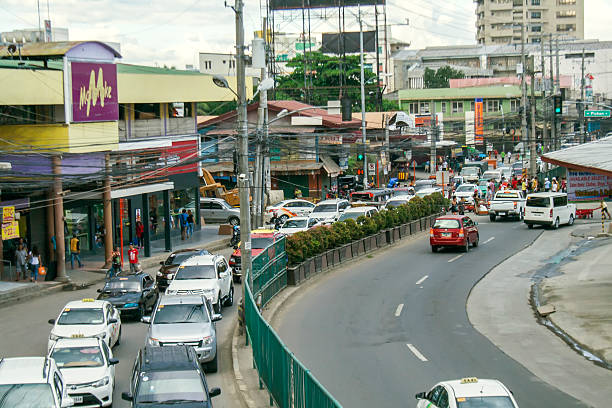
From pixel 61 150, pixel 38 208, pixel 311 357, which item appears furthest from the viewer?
pixel 38 208

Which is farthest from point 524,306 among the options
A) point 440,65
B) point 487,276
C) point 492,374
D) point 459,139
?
point 440,65

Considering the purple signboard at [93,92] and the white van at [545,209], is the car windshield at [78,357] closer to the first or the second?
the purple signboard at [93,92]

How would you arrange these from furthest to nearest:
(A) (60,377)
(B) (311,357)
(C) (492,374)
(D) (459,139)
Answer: (D) (459,139)
(B) (311,357)
(C) (492,374)
(A) (60,377)

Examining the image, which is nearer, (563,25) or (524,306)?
(524,306)

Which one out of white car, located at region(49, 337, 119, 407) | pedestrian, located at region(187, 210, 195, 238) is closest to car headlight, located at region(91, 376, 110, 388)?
white car, located at region(49, 337, 119, 407)

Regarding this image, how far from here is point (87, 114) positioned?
3569 cm

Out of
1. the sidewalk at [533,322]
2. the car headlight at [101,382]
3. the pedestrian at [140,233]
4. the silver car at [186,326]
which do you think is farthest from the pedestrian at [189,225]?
the car headlight at [101,382]

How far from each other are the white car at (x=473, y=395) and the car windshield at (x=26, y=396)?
6535mm

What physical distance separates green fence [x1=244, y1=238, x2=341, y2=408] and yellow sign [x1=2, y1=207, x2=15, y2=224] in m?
11.3

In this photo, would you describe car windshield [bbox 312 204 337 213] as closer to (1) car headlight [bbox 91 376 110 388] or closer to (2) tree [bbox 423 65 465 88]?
(1) car headlight [bbox 91 376 110 388]

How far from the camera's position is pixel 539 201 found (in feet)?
163

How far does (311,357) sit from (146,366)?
661 centimetres

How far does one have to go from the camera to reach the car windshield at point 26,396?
13758 mm

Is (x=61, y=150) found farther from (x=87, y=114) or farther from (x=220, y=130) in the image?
(x=220, y=130)
